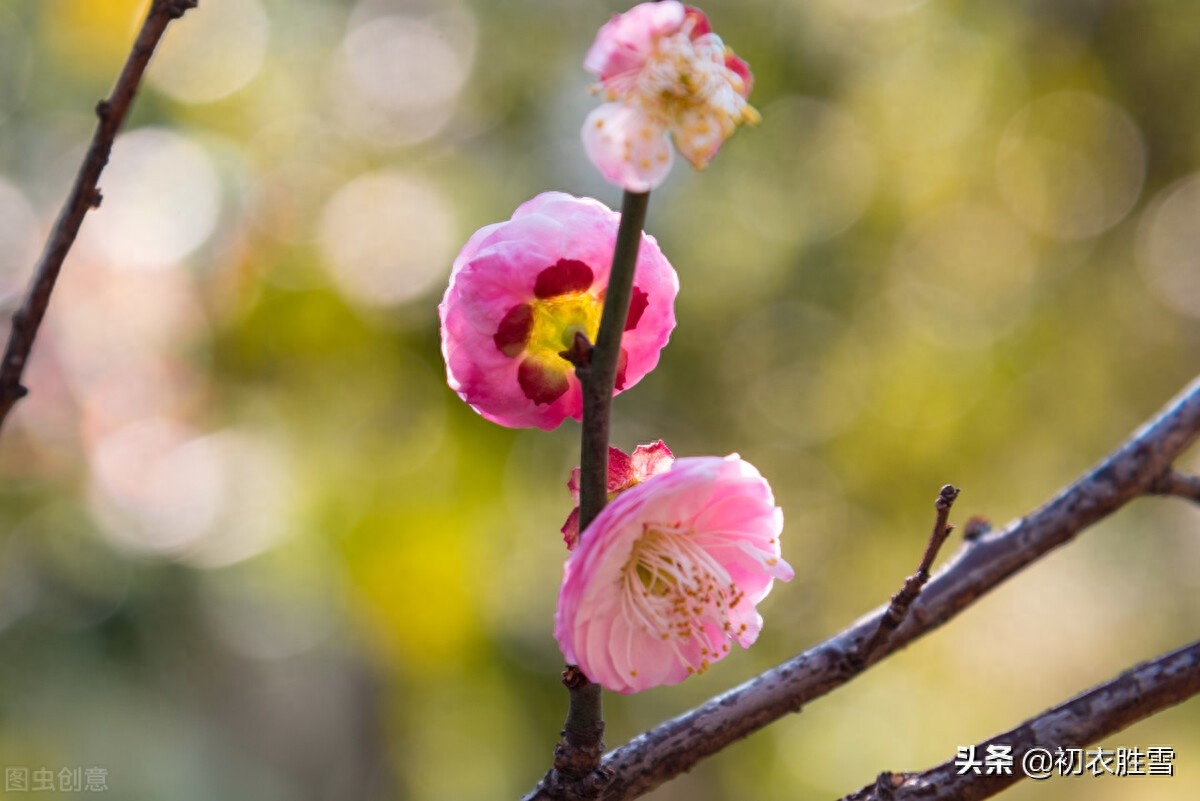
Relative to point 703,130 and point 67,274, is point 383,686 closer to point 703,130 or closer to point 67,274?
point 67,274

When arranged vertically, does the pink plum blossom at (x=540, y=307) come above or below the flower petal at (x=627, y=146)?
above

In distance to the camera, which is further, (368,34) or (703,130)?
(368,34)

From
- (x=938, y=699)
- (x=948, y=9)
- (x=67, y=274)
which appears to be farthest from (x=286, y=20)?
(x=938, y=699)

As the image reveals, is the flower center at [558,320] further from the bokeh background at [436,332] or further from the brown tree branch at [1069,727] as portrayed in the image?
the bokeh background at [436,332]

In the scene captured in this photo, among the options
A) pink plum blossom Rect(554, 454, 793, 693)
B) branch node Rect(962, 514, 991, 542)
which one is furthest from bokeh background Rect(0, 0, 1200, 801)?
pink plum blossom Rect(554, 454, 793, 693)

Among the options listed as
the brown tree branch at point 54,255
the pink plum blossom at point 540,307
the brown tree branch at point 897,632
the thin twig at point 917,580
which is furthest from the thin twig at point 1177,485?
the brown tree branch at point 54,255
